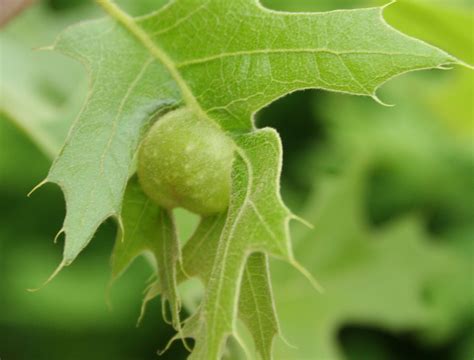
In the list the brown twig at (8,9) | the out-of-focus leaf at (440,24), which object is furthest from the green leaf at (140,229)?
the out-of-focus leaf at (440,24)

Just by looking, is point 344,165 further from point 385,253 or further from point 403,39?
point 403,39

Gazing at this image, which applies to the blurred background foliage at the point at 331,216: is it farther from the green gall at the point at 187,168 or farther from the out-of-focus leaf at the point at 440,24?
the green gall at the point at 187,168

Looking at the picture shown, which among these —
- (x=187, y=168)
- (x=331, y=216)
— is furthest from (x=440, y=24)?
(x=187, y=168)

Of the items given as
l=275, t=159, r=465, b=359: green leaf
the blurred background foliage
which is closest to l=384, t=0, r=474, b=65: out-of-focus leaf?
the blurred background foliage

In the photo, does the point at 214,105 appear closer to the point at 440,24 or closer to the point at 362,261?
the point at 440,24

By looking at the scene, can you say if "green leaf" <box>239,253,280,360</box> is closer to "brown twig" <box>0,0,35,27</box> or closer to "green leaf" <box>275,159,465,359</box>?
"brown twig" <box>0,0,35,27</box>
